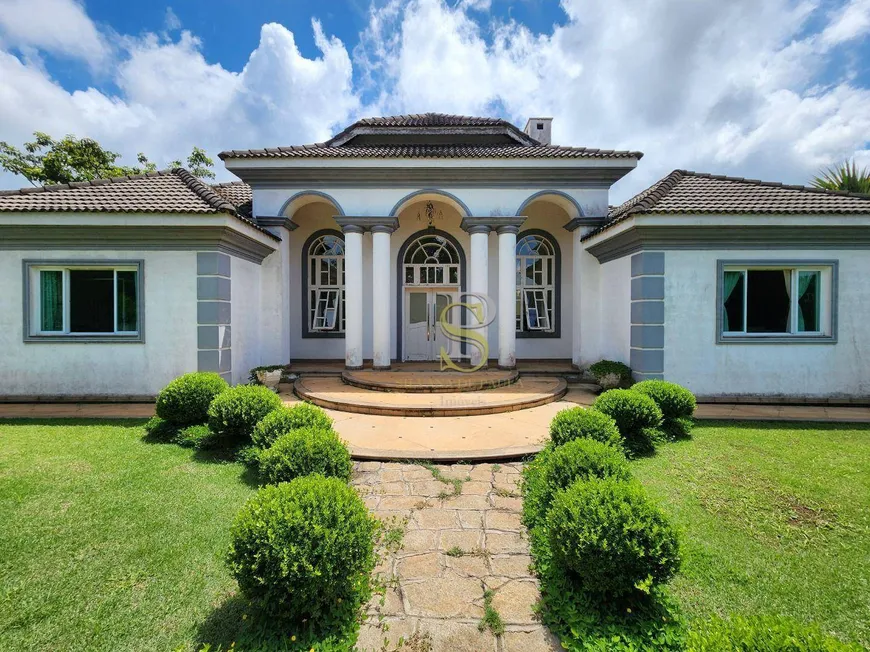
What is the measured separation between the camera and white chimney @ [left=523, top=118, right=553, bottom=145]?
52.4ft

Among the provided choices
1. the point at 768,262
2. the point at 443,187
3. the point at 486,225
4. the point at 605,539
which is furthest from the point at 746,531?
the point at 443,187

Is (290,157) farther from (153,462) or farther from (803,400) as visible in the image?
(803,400)

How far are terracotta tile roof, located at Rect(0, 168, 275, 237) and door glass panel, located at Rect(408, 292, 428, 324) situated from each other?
5.40 metres

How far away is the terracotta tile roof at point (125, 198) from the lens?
809 cm

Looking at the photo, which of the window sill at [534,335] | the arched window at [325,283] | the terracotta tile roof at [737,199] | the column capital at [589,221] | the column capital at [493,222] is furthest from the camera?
the window sill at [534,335]

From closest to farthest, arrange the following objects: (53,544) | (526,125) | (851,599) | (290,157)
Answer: (851,599)
(53,544)
(290,157)
(526,125)

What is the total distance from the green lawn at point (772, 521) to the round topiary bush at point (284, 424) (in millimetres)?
4156

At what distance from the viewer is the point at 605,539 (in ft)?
9.02

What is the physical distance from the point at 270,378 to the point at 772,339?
11.7 meters

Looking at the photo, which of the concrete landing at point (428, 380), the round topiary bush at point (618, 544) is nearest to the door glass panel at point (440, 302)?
the concrete landing at point (428, 380)

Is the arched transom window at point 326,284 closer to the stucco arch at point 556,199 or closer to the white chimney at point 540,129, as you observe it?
the stucco arch at point 556,199

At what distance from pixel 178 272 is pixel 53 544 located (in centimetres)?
616

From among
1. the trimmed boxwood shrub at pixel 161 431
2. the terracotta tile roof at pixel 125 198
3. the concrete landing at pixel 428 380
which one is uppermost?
the terracotta tile roof at pixel 125 198

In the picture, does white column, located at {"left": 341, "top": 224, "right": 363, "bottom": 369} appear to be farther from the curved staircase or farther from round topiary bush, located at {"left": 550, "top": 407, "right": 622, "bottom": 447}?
round topiary bush, located at {"left": 550, "top": 407, "right": 622, "bottom": 447}
